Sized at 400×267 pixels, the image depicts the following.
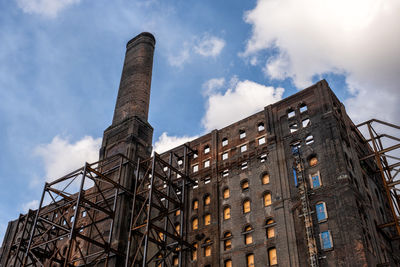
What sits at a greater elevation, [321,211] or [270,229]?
[321,211]

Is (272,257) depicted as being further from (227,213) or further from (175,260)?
(175,260)

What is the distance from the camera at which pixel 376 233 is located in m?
31.4

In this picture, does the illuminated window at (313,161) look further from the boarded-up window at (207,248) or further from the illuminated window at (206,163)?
the illuminated window at (206,163)

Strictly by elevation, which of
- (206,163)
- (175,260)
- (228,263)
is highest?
(206,163)

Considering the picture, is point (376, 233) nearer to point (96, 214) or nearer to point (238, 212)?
point (238, 212)

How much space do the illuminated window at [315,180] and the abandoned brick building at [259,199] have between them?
9cm

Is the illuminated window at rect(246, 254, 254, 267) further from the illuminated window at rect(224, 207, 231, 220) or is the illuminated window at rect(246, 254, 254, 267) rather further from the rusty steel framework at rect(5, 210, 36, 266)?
the rusty steel framework at rect(5, 210, 36, 266)

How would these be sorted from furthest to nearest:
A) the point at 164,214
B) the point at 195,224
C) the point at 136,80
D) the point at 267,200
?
the point at 136,80 < the point at 195,224 < the point at 164,214 < the point at 267,200

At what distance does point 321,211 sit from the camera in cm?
3038

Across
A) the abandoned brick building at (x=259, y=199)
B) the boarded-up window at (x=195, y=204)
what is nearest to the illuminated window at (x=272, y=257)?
the abandoned brick building at (x=259, y=199)

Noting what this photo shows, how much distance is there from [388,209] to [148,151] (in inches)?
953

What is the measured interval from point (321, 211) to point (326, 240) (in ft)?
7.31

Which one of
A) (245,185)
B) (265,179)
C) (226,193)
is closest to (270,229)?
(265,179)

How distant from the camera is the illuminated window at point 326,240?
28.6 meters
